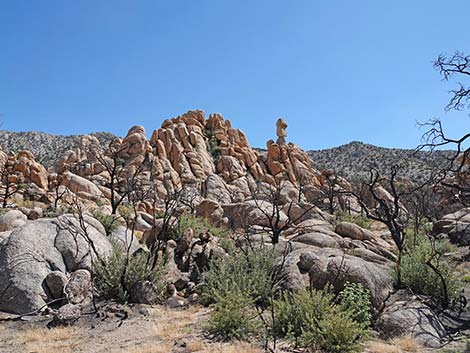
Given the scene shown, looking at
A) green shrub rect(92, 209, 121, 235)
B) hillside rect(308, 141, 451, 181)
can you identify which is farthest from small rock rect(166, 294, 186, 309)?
hillside rect(308, 141, 451, 181)

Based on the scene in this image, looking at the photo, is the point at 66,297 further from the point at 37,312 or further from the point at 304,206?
the point at 304,206

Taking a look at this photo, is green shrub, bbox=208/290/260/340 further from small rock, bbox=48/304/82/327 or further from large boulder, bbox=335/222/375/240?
large boulder, bbox=335/222/375/240

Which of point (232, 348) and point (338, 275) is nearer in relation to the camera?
point (232, 348)

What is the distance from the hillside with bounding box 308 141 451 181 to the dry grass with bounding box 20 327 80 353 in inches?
2273

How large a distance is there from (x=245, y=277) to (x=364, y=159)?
6893cm

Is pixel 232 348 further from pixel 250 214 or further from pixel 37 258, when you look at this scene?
pixel 250 214

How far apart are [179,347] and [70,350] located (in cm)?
161

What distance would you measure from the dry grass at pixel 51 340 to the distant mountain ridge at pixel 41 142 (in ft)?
215

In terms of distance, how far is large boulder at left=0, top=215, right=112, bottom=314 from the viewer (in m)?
7.63

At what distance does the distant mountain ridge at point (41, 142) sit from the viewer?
70.2 meters

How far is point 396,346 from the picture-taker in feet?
21.1

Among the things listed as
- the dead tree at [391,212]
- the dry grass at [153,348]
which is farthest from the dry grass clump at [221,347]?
the dead tree at [391,212]

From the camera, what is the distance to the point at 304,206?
3019 cm

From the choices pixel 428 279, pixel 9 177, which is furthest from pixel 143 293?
pixel 9 177
